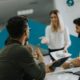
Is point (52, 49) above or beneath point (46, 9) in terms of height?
beneath

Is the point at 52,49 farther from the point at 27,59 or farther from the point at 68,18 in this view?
the point at 27,59

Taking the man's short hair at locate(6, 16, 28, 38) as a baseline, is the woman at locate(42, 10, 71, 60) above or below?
below

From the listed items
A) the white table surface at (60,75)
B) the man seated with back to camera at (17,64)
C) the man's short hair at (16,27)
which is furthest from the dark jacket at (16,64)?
the white table surface at (60,75)

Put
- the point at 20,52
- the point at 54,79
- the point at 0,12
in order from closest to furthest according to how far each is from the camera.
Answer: the point at 20,52, the point at 54,79, the point at 0,12

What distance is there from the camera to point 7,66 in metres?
2.34

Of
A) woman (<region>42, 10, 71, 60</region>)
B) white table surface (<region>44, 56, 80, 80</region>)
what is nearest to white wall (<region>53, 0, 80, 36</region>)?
woman (<region>42, 10, 71, 60</region>)

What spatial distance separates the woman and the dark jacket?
2.37m

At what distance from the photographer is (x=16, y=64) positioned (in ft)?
7.68

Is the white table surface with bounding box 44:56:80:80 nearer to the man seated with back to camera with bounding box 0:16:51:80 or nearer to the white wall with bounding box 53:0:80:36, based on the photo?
the man seated with back to camera with bounding box 0:16:51:80

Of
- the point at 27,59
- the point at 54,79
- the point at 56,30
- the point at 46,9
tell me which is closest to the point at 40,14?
the point at 46,9

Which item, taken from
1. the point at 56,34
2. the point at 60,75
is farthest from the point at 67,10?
the point at 60,75

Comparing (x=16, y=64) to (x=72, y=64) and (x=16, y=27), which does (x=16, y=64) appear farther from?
(x=72, y=64)

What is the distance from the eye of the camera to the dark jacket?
233 centimetres

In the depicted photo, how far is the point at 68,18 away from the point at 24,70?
3.79 meters
